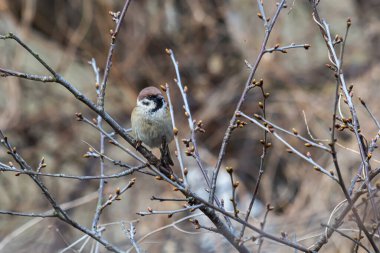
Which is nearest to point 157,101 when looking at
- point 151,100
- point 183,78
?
point 151,100

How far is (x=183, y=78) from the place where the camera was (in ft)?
21.1

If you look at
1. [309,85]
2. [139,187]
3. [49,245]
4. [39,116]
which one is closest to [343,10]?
[309,85]

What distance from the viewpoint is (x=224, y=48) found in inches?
258

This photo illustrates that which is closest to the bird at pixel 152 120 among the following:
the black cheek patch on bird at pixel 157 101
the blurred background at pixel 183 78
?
the black cheek patch on bird at pixel 157 101

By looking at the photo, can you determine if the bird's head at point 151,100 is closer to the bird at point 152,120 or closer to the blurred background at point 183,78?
the bird at point 152,120

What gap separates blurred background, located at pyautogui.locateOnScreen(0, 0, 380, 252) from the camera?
19.5 ft

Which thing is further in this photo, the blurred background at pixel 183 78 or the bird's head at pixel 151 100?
the blurred background at pixel 183 78

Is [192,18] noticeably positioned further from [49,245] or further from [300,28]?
[49,245]

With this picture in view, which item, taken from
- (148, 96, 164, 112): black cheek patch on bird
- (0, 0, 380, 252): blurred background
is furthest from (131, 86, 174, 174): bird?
(0, 0, 380, 252): blurred background

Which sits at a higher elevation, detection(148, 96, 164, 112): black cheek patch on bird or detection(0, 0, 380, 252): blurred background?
detection(0, 0, 380, 252): blurred background

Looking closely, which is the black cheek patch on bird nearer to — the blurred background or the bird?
the bird

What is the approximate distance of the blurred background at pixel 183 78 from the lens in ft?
19.5

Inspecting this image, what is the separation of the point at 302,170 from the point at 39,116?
2.78m

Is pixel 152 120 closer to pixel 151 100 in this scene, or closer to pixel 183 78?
pixel 151 100
